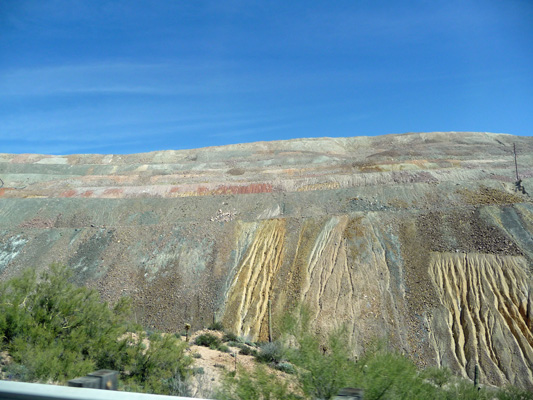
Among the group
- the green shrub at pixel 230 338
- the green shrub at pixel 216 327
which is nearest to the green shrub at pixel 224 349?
the green shrub at pixel 230 338

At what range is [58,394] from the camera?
11.5ft

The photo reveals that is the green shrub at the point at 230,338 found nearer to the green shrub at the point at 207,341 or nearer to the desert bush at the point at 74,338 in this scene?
the green shrub at the point at 207,341

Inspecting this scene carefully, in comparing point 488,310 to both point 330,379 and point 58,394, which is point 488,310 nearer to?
point 330,379

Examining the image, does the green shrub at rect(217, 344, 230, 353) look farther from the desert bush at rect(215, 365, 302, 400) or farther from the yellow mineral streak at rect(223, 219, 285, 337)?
the desert bush at rect(215, 365, 302, 400)

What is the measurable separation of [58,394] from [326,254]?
24907 mm

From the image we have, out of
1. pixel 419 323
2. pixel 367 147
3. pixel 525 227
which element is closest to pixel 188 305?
pixel 419 323

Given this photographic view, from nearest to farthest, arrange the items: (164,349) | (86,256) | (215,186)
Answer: (164,349)
(86,256)
(215,186)

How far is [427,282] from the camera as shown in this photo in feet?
79.3

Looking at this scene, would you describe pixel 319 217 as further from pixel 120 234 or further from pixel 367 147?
pixel 367 147

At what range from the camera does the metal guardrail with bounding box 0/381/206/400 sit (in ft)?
11.4

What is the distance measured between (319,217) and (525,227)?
12.7 metres

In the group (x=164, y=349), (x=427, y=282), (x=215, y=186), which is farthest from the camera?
(x=215, y=186)

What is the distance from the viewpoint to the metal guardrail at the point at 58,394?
3.48m

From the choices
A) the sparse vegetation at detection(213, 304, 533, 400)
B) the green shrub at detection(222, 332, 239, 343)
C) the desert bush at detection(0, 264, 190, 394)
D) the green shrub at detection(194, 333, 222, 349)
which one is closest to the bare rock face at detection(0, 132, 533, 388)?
the green shrub at detection(222, 332, 239, 343)
